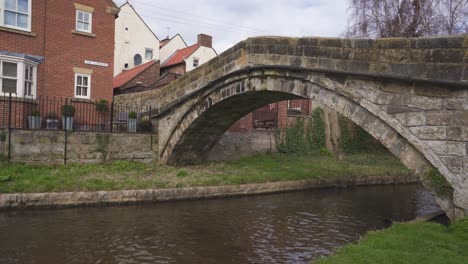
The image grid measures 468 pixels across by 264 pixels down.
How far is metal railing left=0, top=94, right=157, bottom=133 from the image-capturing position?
12.5 m

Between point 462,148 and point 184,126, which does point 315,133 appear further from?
point 462,148

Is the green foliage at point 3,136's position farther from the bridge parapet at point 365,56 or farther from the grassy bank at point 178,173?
the bridge parapet at point 365,56

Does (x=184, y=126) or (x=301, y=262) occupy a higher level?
(x=184, y=126)

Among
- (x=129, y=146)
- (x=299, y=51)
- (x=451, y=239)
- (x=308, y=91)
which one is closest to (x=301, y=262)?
(x=451, y=239)

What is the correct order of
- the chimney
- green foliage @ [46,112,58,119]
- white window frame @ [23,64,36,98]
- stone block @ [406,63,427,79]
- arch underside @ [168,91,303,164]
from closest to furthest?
stone block @ [406,63,427,79]
arch underside @ [168,91,303,164]
green foliage @ [46,112,58,119]
white window frame @ [23,64,36,98]
the chimney

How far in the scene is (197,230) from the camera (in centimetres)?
788

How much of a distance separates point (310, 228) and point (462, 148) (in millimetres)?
3483

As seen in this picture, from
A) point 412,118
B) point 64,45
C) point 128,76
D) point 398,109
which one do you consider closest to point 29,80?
point 64,45

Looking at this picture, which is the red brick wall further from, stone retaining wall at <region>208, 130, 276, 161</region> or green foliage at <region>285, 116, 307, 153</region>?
green foliage at <region>285, 116, 307, 153</region>

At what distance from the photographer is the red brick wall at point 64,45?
45.4ft

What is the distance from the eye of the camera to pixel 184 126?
12234mm

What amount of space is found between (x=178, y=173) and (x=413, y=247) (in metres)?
7.69

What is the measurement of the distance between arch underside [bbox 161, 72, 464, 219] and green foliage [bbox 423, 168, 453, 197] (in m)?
0.08

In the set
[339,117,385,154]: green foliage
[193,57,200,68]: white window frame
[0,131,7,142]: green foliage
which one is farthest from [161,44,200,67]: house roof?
[0,131,7,142]: green foliage
